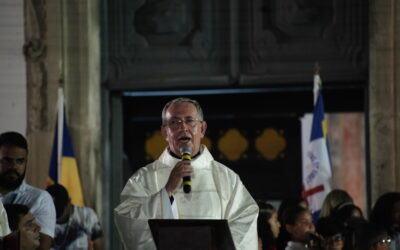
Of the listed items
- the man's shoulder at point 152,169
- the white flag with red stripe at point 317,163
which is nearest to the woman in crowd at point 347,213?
the white flag with red stripe at point 317,163

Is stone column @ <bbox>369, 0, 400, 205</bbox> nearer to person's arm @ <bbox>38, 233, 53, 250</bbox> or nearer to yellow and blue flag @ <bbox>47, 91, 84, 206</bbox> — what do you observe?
yellow and blue flag @ <bbox>47, 91, 84, 206</bbox>

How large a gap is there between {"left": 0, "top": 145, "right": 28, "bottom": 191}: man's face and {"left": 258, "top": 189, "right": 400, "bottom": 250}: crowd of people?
6.39ft

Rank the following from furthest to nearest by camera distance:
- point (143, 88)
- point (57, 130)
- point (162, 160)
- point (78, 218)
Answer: point (143, 88) < point (57, 130) < point (78, 218) < point (162, 160)

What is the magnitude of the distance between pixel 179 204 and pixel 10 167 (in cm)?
171

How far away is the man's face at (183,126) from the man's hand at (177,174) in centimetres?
34

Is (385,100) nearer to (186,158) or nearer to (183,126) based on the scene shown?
(183,126)

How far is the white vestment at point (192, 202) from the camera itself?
7.63 m

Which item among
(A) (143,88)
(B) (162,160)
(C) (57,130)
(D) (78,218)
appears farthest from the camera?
(A) (143,88)

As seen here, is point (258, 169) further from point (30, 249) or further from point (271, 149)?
point (30, 249)

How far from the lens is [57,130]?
43.7ft

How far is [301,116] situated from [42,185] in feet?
10.8

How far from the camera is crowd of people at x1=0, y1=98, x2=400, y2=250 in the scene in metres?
7.62

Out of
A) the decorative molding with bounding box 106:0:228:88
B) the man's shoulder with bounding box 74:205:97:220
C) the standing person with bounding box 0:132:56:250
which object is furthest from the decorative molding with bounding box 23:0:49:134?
the standing person with bounding box 0:132:56:250

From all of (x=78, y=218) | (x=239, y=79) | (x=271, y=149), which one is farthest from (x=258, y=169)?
(x=78, y=218)
